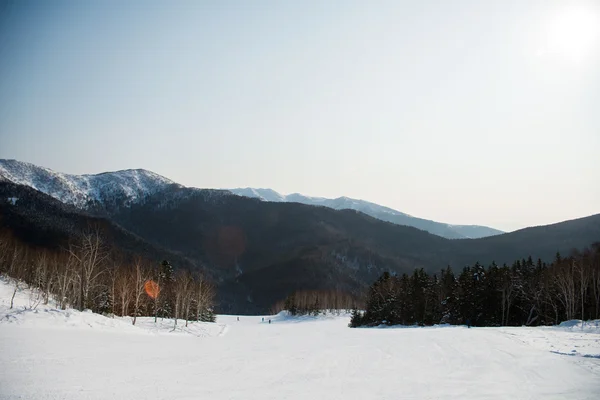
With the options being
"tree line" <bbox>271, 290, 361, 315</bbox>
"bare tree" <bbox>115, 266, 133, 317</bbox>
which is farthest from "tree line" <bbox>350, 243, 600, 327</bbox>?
"bare tree" <bbox>115, 266, 133, 317</bbox>

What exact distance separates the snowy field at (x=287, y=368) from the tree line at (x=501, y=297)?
3223 centimetres

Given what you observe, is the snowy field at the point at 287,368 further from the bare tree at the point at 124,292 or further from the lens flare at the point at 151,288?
the lens flare at the point at 151,288

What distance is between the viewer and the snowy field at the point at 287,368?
44.2 feet

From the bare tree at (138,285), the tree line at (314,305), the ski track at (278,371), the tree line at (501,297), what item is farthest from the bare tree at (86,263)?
the tree line at (314,305)

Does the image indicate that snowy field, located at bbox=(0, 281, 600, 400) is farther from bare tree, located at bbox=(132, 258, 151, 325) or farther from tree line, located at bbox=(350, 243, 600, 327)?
tree line, located at bbox=(350, 243, 600, 327)

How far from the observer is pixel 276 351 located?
25844mm

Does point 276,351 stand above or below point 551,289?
below

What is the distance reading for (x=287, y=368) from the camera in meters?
18.8

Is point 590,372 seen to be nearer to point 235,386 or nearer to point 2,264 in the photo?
point 235,386

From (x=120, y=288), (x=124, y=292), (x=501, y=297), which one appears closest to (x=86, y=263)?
(x=124, y=292)

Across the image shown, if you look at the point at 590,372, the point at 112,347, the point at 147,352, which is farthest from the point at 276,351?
the point at 590,372

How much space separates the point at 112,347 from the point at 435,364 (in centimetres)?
1965

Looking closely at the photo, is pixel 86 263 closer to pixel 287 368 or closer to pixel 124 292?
pixel 124 292

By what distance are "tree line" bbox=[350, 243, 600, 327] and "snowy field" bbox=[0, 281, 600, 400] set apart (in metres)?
32.2
